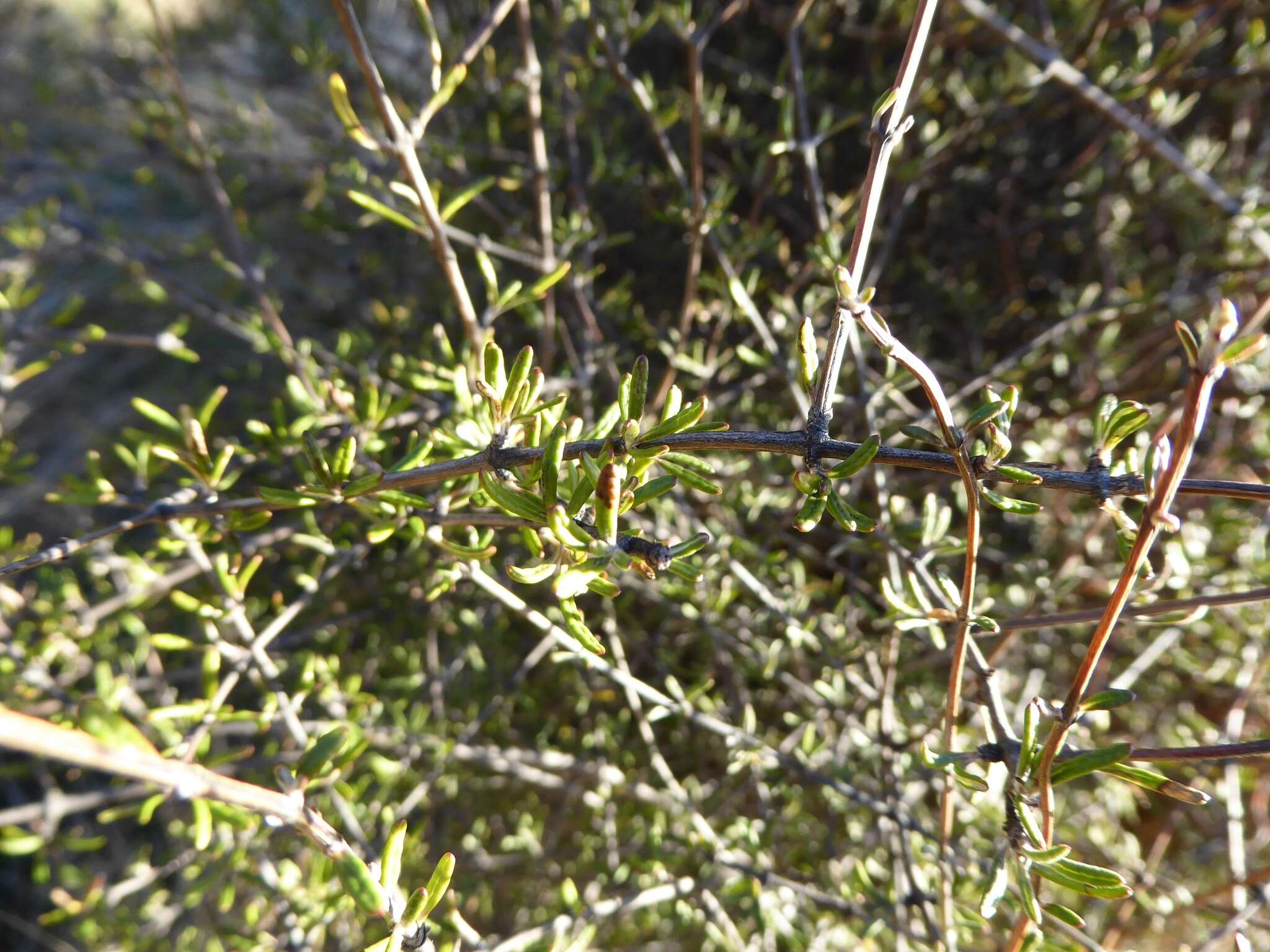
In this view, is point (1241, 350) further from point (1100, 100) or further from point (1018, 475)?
point (1100, 100)

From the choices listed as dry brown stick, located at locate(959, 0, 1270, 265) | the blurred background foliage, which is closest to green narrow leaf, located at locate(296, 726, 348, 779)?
the blurred background foliage

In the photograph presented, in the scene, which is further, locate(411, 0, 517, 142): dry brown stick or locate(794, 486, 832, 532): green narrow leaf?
locate(411, 0, 517, 142): dry brown stick

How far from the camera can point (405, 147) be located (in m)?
0.42

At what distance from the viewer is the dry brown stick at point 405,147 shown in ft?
1.28

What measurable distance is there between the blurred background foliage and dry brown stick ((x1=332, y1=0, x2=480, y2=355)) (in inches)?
2.7

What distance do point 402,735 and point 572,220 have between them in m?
0.55

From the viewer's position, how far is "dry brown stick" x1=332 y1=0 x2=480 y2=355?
389 millimetres

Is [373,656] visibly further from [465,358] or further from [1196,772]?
[1196,772]

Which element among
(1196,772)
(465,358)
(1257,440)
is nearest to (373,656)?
(465,358)

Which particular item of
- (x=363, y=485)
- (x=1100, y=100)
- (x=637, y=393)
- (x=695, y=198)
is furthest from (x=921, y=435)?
(x=1100, y=100)

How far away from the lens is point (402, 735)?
2.42 feet

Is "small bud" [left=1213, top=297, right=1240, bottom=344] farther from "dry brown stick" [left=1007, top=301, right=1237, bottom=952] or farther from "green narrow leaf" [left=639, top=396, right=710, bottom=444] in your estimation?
"green narrow leaf" [left=639, top=396, right=710, bottom=444]

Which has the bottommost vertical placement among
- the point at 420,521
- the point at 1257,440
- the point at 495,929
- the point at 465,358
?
the point at 495,929

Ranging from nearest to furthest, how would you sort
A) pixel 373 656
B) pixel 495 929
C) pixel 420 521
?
pixel 420 521 → pixel 373 656 → pixel 495 929
